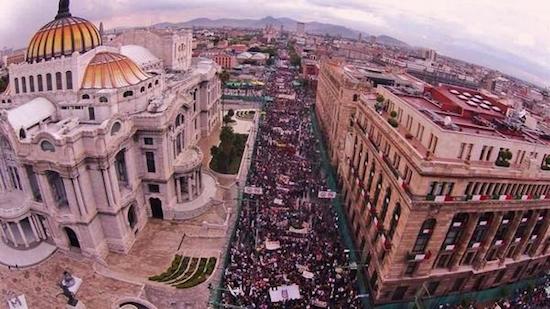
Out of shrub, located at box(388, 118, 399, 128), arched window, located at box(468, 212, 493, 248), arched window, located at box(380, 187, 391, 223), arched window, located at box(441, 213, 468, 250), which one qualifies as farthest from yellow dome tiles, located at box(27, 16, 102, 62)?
arched window, located at box(468, 212, 493, 248)

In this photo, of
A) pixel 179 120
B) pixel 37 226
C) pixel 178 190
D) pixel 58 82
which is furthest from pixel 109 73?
pixel 37 226

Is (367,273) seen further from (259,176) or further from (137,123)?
(137,123)

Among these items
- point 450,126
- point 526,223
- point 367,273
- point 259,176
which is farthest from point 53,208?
point 526,223

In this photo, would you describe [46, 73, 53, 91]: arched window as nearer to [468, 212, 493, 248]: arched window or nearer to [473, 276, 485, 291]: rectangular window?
[468, 212, 493, 248]: arched window

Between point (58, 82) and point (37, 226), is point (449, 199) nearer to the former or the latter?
point (37, 226)

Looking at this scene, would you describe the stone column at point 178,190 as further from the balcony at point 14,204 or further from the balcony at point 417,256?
the balcony at point 417,256

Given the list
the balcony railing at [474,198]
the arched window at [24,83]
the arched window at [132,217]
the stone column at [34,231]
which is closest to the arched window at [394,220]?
the balcony railing at [474,198]
